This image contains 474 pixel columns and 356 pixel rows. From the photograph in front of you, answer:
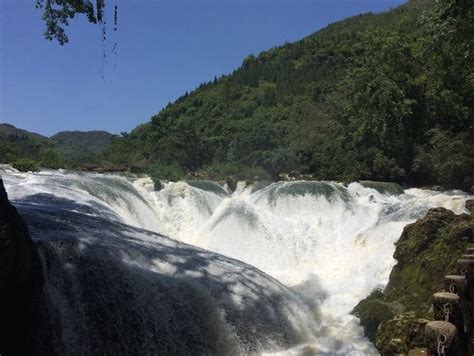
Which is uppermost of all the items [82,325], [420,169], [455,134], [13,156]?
[455,134]

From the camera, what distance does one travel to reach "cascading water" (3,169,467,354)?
21.4ft

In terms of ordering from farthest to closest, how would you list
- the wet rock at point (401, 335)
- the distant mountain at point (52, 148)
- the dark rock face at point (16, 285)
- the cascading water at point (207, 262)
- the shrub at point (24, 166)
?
the distant mountain at point (52, 148), the shrub at point (24, 166), the cascading water at point (207, 262), the wet rock at point (401, 335), the dark rock face at point (16, 285)

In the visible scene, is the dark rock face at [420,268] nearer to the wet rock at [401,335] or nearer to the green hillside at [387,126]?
the wet rock at [401,335]

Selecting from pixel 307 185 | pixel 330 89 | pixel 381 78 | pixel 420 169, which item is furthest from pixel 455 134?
pixel 330 89

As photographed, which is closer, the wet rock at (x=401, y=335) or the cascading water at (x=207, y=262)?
the wet rock at (x=401, y=335)

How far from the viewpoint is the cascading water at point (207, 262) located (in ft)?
21.4

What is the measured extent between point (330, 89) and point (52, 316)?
1676 inches

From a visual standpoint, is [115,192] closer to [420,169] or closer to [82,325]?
[82,325]

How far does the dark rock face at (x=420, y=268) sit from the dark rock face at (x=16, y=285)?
5.14 meters

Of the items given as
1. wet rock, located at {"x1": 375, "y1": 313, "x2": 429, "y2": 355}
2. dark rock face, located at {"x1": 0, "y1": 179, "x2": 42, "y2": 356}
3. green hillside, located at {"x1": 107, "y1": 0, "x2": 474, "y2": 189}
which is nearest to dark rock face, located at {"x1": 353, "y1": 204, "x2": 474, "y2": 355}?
wet rock, located at {"x1": 375, "y1": 313, "x2": 429, "y2": 355}

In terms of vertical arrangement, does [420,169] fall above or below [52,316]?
above

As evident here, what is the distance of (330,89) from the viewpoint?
150 ft

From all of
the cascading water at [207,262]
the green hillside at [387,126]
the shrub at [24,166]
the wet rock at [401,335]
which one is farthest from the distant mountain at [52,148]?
the wet rock at [401,335]

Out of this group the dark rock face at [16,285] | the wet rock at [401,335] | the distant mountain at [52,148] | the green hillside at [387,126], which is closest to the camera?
the dark rock face at [16,285]
